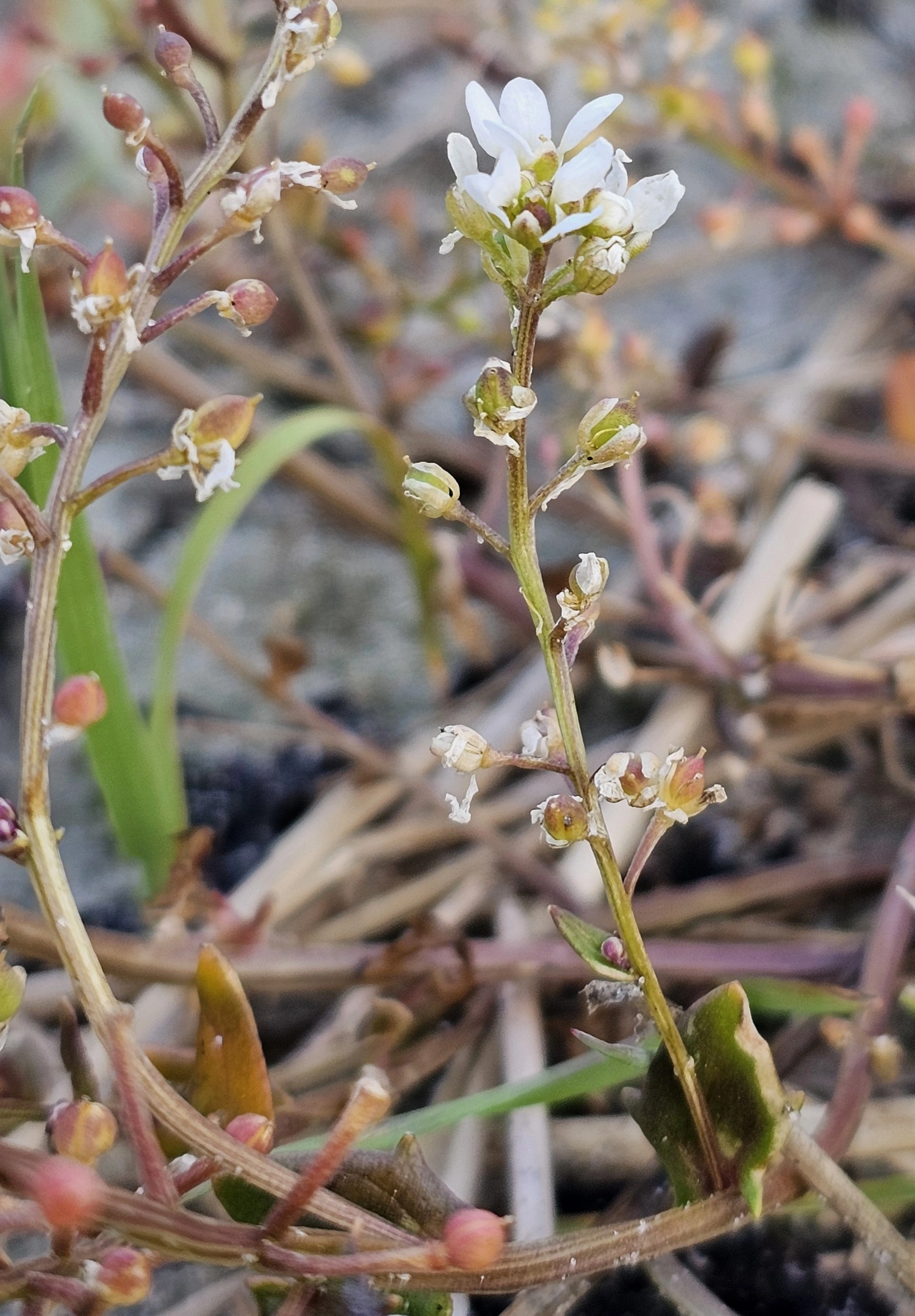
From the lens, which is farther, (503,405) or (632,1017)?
(632,1017)

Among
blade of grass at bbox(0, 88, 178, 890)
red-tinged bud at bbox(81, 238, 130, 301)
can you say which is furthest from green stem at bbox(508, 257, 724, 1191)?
blade of grass at bbox(0, 88, 178, 890)

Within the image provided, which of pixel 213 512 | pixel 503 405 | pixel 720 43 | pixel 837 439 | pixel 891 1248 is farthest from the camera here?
pixel 720 43

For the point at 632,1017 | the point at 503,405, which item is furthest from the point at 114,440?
the point at 503,405

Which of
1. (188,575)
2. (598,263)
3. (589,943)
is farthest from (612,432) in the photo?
(188,575)

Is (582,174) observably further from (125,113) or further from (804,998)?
(804,998)

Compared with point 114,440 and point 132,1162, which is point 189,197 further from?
point 114,440

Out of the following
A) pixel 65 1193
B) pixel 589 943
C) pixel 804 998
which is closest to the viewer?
pixel 65 1193
